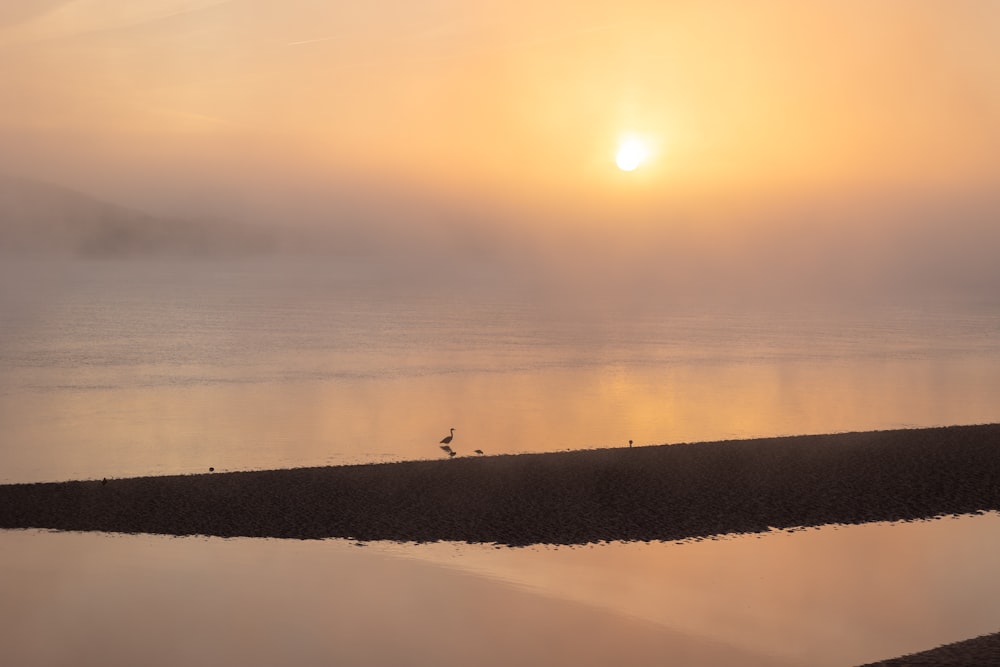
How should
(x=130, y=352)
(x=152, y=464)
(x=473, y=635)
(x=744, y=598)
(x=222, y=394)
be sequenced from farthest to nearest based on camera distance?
(x=130, y=352) < (x=222, y=394) < (x=152, y=464) < (x=744, y=598) < (x=473, y=635)

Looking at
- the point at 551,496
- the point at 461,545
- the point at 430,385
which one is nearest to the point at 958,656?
the point at 461,545

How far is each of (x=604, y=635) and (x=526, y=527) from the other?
7.61m

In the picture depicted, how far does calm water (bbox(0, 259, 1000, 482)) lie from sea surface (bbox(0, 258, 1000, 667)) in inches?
13.5

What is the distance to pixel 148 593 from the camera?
1984cm

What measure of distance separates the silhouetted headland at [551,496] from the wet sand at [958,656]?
31.7ft

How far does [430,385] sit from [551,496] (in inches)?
1516

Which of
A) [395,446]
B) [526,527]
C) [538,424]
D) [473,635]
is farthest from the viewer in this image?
[538,424]

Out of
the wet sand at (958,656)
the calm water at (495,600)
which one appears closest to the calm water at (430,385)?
the calm water at (495,600)

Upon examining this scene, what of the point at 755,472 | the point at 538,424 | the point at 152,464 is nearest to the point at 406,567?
the point at 755,472

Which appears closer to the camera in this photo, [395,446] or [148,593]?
[148,593]

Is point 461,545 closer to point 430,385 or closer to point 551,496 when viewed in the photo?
point 551,496

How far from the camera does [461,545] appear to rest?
78.0ft

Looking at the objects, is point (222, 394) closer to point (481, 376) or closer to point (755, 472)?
point (481, 376)

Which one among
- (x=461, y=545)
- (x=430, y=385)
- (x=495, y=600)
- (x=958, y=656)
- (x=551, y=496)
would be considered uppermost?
(x=430, y=385)
